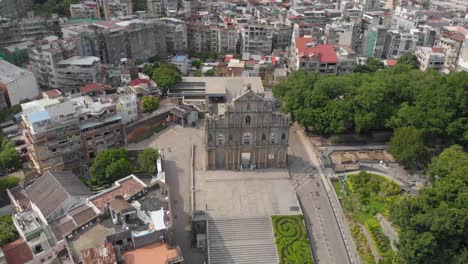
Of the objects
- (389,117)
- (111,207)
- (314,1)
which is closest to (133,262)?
(111,207)

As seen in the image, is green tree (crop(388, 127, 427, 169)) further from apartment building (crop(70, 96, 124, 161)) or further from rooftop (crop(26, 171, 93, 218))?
rooftop (crop(26, 171, 93, 218))

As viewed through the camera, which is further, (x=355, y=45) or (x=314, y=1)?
(x=314, y=1)

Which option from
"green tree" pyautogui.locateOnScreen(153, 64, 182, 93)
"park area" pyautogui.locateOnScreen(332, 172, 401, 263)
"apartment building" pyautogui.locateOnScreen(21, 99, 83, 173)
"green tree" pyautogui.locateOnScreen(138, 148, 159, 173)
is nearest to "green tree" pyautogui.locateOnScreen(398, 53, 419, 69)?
"park area" pyautogui.locateOnScreen(332, 172, 401, 263)

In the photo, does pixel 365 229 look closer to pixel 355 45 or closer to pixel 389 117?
pixel 389 117

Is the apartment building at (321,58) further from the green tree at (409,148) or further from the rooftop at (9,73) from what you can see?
the rooftop at (9,73)

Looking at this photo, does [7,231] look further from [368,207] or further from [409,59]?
[409,59]

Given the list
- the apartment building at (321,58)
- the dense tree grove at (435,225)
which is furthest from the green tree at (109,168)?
the apartment building at (321,58)
